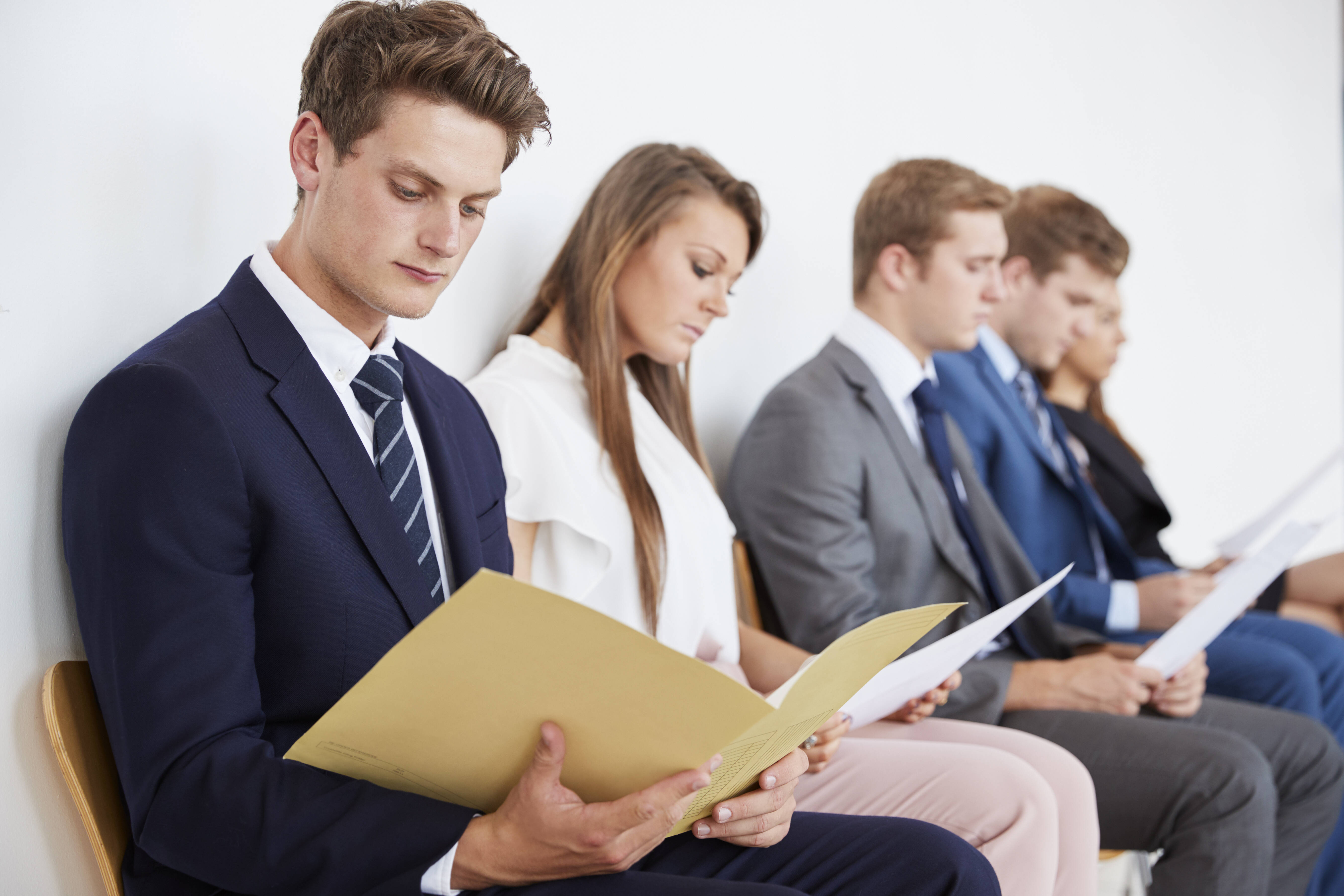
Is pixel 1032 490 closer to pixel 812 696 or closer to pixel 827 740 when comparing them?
pixel 827 740

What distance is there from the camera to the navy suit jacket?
102 inches

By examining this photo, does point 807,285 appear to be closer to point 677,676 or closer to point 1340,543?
point 677,676

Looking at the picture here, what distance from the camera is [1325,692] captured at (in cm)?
271

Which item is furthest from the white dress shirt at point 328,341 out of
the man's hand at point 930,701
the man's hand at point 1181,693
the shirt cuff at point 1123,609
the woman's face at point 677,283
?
the shirt cuff at point 1123,609

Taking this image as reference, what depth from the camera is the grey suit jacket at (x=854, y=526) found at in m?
2.06

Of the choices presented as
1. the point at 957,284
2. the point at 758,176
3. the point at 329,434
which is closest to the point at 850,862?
the point at 329,434

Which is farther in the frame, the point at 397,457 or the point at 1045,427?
the point at 1045,427

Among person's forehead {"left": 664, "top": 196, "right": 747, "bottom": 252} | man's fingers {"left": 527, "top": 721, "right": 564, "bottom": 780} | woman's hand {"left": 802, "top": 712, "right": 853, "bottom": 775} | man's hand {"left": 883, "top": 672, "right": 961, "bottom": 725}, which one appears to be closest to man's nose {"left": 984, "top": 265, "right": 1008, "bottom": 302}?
person's forehead {"left": 664, "top": 196, "right": 747, "bottom": 252}

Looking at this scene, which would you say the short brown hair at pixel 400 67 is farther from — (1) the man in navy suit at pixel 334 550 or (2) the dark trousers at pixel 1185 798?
(2) the dark trousers at pixel 1185 798

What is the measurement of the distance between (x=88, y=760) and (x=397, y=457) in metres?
0.42

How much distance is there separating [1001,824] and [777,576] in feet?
2.13

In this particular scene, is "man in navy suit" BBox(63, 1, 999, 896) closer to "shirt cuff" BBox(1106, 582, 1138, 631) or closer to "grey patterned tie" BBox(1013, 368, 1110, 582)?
"shirt cuff" BBox(1106, 582, 1138, 631)

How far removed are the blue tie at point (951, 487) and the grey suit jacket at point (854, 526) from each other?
14mm

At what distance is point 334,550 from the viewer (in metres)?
1.10
